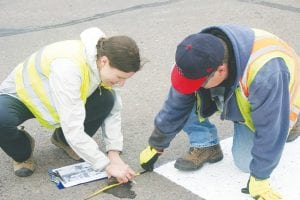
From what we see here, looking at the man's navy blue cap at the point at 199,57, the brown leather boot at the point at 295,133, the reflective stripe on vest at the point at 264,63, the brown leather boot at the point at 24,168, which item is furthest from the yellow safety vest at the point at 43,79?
the brown leather boot at the point at 295,133

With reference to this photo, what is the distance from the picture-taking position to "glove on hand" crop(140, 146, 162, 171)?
3015 mm

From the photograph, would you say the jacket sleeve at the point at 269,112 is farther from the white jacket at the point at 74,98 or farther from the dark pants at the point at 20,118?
the dark pants at the point at 20,118

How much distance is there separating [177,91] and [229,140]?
86 cm

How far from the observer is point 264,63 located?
2.43m

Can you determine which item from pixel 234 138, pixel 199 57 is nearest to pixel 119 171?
pixel 234 138

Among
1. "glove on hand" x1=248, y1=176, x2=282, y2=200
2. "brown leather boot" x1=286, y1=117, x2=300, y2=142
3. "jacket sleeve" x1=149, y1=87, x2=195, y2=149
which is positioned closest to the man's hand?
"jacket sleeve" x1=149, y1=87, x2=195, y2=149

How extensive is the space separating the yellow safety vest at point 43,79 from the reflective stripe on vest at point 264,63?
2.67ft

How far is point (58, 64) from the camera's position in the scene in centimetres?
271

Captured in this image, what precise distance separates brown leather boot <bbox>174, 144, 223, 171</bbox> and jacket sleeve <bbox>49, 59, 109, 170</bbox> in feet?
1.90

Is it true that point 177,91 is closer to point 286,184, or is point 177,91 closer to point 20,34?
point 286,184

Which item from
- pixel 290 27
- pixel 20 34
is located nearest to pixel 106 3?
pixel 20 34

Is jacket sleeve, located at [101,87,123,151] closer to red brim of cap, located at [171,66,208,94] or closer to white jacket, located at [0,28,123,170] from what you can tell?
white jacket, located at [0,28,123,170]

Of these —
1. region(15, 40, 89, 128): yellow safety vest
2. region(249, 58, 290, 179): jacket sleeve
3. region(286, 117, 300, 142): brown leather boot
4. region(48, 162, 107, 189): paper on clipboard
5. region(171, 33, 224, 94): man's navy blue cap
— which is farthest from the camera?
region(286, 117, 300, 142): brown leather boot

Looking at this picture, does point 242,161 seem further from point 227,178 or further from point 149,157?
point 149,157
